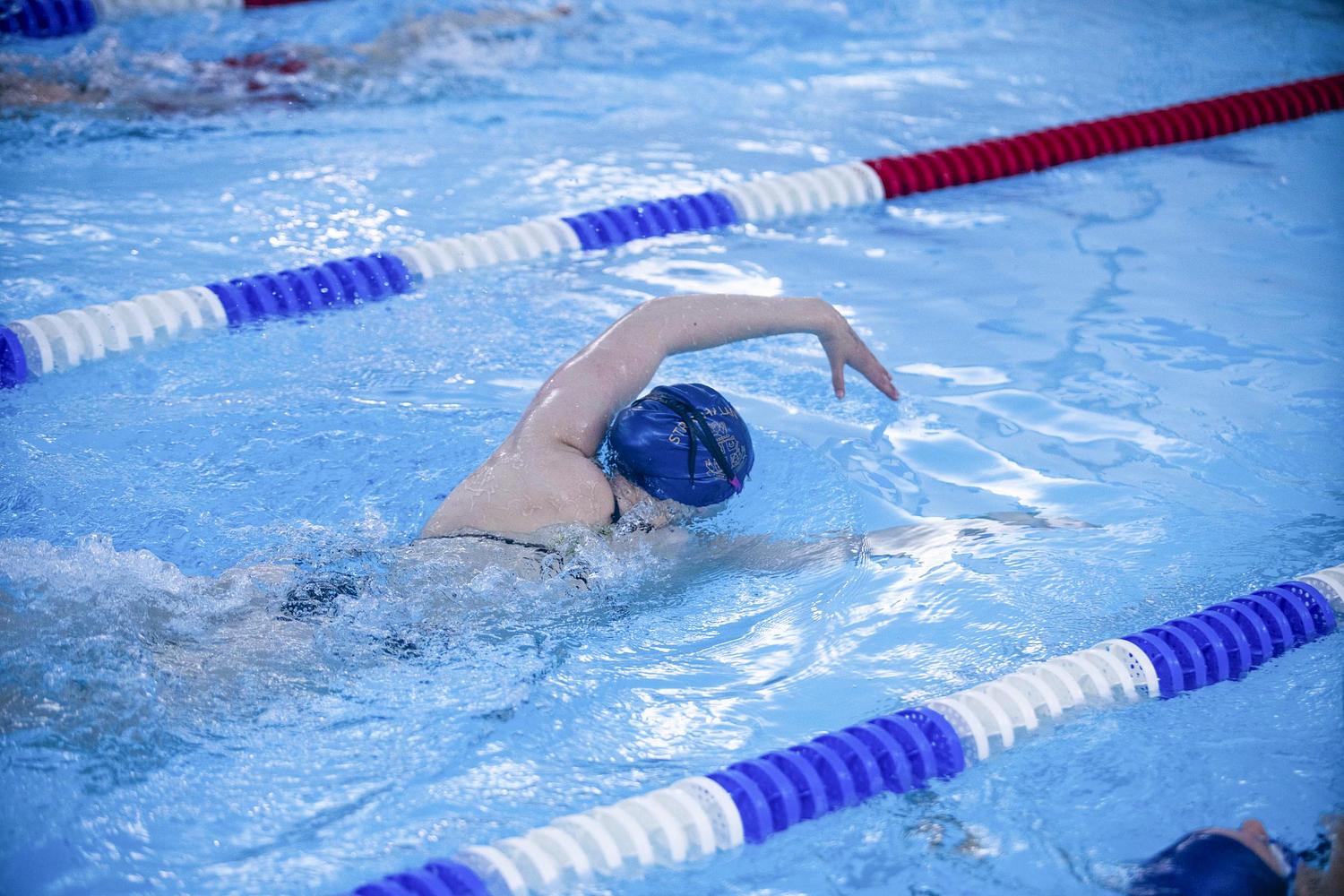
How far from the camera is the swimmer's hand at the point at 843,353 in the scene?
3.39m

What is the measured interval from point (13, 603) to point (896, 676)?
192cm

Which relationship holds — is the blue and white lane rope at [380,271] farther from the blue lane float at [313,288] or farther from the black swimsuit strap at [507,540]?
the black swimsuit strap at [507,540]

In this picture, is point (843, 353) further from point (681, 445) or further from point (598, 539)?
point (598, 539)

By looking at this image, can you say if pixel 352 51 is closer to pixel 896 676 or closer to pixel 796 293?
pixel 796 293

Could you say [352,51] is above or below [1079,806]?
above

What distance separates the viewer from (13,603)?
274 centimetres

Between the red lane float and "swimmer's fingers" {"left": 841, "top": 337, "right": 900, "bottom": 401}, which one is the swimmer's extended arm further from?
the red lane float

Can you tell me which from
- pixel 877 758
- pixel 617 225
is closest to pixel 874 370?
pixel 877 758

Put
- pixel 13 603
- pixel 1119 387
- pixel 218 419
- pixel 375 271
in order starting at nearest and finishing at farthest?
pixel 13 603
pixel 218 419
pixel 1119 387
pixel 375 271

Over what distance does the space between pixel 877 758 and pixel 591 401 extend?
3.59 feet

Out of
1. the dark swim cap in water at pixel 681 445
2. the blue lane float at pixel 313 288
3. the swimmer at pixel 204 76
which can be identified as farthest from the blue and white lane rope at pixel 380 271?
the swimmer at pixel 204 76

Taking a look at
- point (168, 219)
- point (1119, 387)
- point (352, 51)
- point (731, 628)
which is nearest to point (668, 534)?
point (731, 628)

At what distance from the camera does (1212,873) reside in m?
2.10

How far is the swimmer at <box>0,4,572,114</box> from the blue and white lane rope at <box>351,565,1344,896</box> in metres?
5.18
